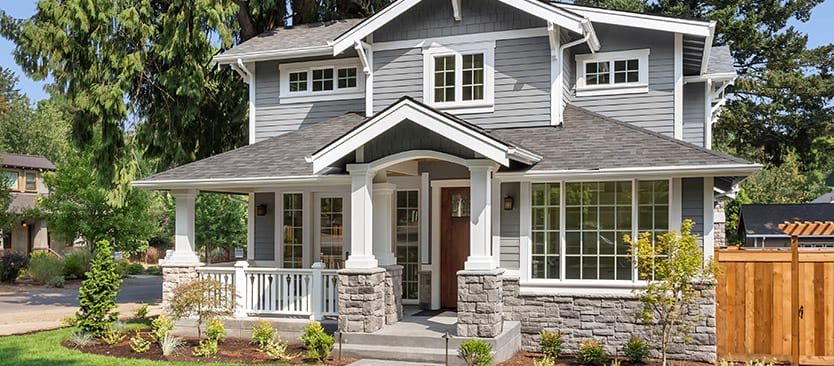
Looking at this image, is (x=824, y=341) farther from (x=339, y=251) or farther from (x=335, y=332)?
(x=339, y=251)

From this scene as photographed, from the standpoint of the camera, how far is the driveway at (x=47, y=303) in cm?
1427

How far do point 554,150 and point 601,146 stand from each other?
2.36 ft

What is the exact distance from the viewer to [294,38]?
14836 mm

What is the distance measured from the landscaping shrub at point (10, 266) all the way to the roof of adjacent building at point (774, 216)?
86.4ft

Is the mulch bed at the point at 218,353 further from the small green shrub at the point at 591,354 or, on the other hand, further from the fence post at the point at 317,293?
the small green shrub at the point at 591,354

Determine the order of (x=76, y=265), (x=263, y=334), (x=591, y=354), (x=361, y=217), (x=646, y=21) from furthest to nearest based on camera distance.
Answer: (x=76, y=265), (x=646, y=21), (x=263, y=334), (x=361, y=217), (x=591, y=354)

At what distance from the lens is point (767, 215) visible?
25984 mm

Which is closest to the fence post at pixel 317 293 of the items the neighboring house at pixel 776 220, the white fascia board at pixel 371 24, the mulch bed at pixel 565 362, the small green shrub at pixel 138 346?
the small green shrub at pixel 138 346

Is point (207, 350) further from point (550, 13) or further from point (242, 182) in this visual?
point (550, 13)

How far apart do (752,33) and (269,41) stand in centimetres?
1712

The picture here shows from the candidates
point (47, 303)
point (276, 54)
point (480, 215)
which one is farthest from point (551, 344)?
point (47, 303)

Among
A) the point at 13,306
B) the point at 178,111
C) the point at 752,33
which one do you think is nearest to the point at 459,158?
A: the point at 178,111

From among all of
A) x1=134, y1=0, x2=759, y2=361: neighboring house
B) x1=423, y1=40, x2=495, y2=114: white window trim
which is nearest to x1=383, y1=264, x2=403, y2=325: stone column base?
x1=134, y1=0, x2=759, y2=361: neighboring house

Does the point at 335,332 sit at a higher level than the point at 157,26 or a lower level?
lower
